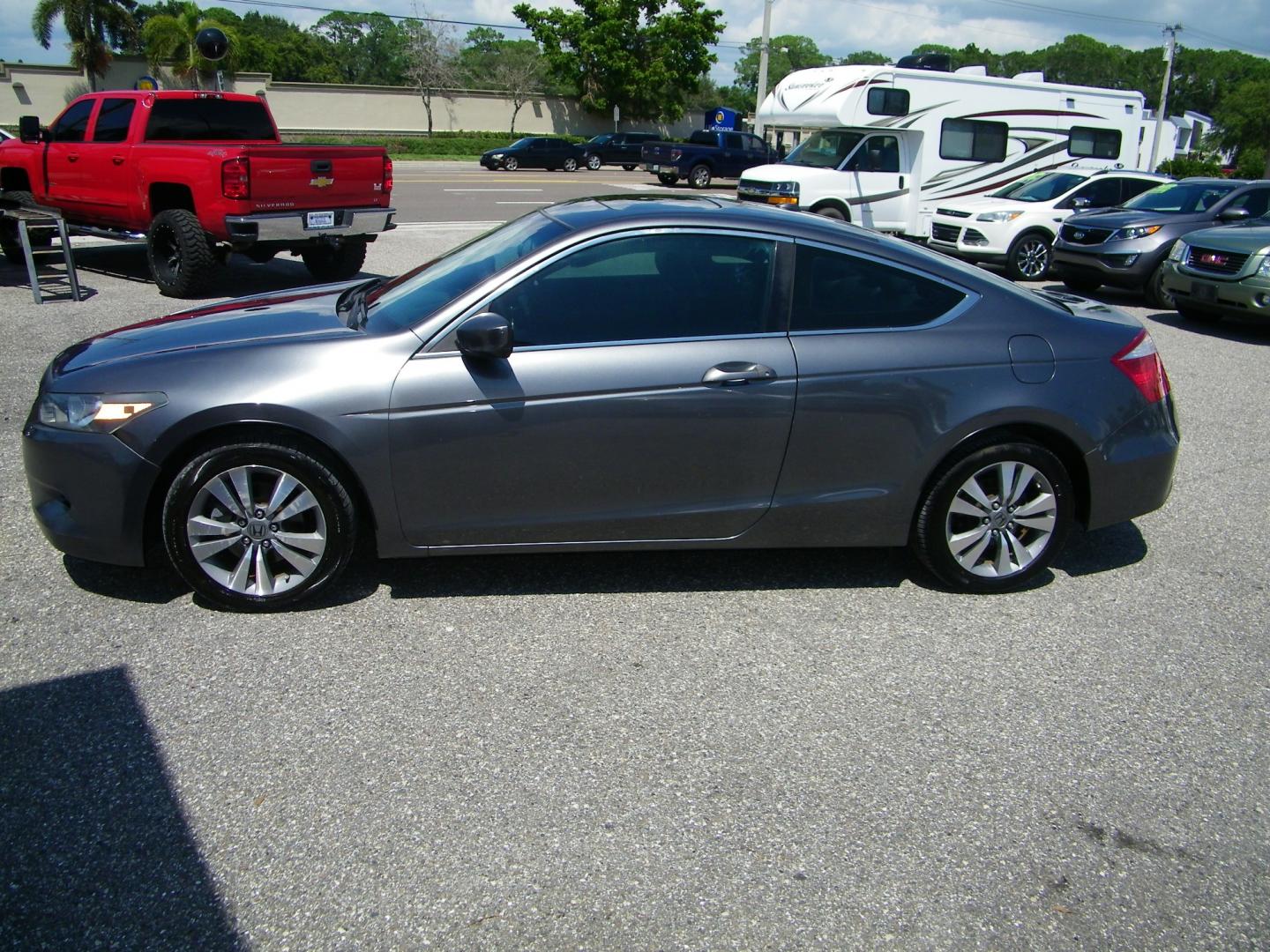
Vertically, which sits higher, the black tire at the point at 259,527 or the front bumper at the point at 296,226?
the front bumper at the point at 296,226

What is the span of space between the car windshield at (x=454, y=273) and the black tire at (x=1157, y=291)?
32.6 ft

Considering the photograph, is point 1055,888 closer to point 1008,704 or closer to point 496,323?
point 1008,704

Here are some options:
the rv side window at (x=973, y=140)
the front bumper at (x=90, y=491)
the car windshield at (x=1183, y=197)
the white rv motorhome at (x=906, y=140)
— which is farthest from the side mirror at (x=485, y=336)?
the rv side window at (x=973, y=140)

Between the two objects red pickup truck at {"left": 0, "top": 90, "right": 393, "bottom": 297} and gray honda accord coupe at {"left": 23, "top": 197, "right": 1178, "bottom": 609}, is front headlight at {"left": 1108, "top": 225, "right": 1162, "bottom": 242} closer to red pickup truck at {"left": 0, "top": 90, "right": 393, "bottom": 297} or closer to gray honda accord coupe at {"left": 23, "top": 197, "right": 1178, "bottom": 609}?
red pickup truck at {"left": 0, "top": 90, "right": 393, "bottom": 297}

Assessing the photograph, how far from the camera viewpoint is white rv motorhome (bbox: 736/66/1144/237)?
16297mm

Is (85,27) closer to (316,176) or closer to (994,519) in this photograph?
(316,176)

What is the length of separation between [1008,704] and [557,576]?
1878 mm

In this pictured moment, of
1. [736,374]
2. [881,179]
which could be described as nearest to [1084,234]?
[881,179]

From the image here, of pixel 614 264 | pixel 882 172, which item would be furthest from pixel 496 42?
pixel 614 264

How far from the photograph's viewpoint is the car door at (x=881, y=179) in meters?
16.4

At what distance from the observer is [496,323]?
12.5 ft

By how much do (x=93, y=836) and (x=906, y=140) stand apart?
16283 mm

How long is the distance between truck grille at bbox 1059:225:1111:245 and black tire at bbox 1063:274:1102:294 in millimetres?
480

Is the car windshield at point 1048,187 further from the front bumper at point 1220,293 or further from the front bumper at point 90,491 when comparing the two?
the front bumper at point 90,491
